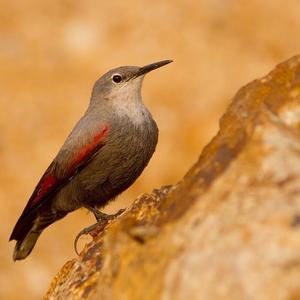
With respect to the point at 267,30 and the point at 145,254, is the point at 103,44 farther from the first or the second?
the point at 145,254

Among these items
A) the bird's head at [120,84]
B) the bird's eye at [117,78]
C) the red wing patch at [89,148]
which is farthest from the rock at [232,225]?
the bird's eye at [117,78]

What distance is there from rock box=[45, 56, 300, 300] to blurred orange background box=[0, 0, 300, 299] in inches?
321

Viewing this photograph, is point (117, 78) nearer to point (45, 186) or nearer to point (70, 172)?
point (70, 172)

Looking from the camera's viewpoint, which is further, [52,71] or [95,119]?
[52,71]

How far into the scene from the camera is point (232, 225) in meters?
3.77

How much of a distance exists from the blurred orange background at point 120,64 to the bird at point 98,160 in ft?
15.9

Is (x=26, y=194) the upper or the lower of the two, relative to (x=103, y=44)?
lower

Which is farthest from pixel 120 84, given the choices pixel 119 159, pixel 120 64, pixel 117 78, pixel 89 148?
pixel 120 64

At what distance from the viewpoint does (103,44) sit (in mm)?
16203

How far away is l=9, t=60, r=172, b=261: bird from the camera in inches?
273

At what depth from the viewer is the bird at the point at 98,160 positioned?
6922mm

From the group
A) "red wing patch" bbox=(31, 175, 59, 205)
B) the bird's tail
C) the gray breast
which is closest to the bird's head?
the gray breast

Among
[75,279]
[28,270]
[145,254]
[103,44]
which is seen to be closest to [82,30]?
[103,44]

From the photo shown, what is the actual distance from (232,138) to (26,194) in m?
9.23
